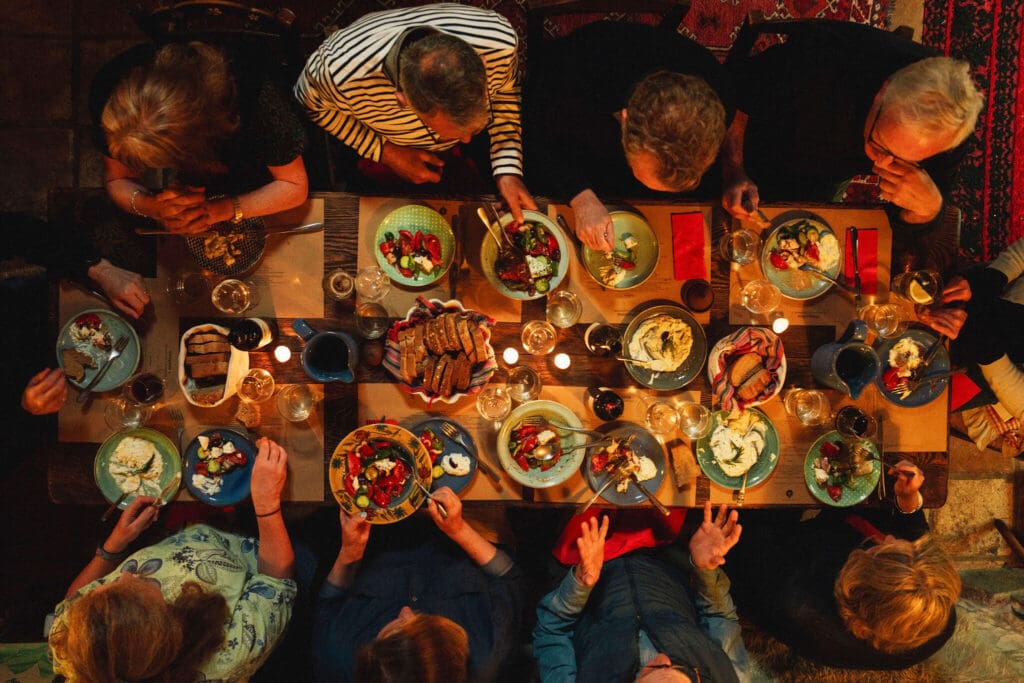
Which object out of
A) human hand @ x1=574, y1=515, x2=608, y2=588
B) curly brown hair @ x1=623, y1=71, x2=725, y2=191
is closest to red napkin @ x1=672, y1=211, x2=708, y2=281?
curly brown hair @ x1=623, y1=71, x2=725, y2=191

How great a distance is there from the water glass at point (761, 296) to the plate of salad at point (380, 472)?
1.45 meters

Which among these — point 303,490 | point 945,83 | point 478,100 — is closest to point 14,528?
point 303,490

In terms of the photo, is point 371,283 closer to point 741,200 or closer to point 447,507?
point 447,507

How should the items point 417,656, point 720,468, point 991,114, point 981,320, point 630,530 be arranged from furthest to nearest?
point 991,114
point 630,530
point 981,320
point 720,468
point 417,656

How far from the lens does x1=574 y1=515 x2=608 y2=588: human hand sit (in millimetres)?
2627

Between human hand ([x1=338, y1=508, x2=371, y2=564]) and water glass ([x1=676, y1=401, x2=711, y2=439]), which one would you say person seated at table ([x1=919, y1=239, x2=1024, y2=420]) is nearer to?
water glass ([x1=676, y1=401, x2=711, y2=439])

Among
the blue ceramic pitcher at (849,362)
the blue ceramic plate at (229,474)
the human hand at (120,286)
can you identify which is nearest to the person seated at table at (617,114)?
the blue ceramic pitcher at (849,362)

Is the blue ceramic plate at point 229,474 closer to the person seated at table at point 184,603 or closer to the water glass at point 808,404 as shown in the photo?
the person seated at table at point 184,603

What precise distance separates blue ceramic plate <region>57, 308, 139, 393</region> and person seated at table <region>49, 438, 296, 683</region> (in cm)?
49

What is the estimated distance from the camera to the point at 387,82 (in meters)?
2.31

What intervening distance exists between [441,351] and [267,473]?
2.77 ft

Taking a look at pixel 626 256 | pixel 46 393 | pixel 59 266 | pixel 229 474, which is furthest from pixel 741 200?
pixel 46 393

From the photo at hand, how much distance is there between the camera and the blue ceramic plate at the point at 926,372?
104 inches

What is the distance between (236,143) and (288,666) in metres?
2.32
